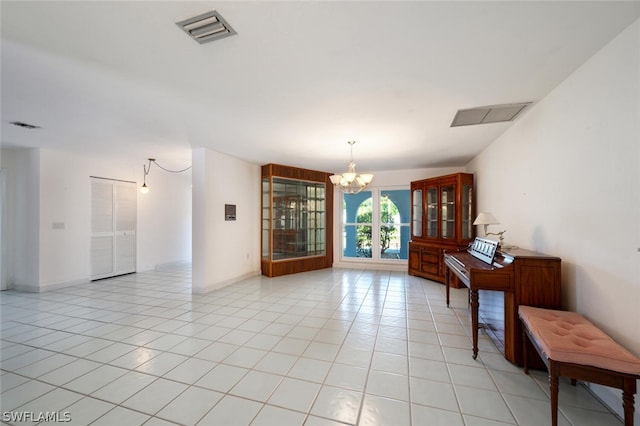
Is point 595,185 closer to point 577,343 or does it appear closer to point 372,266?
point 577,343

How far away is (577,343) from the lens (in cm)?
161

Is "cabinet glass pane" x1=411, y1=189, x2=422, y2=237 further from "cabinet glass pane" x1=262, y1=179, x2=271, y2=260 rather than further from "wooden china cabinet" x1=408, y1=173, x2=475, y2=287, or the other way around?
"cabinet glass pane" x1=262, y1=179, x2=271, y2=260

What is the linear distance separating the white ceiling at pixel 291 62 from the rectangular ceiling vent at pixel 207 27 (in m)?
0.05

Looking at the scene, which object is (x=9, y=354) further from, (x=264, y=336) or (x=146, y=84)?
(x=146, y=84)

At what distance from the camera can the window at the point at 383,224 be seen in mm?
6551

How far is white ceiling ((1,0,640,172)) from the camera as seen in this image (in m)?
1.47

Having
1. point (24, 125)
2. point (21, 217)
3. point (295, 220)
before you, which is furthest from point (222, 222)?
point (21, 217)

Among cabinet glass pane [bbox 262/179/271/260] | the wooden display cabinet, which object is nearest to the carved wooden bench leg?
the wooden display cabinet

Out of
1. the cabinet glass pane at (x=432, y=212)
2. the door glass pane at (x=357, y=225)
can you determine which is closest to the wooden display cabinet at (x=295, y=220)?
the door glass pane at (x=357, y=225)

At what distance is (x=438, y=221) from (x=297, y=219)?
10.3ft

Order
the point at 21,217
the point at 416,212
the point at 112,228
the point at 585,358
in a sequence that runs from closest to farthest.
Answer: the point at 585,358
the point at 21,217
the point at 112,228
the point at 416,212

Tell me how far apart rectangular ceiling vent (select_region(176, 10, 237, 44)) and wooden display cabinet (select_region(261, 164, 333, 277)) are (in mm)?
4040

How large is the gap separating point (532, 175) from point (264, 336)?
3411 millimetres

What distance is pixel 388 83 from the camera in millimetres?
2215
